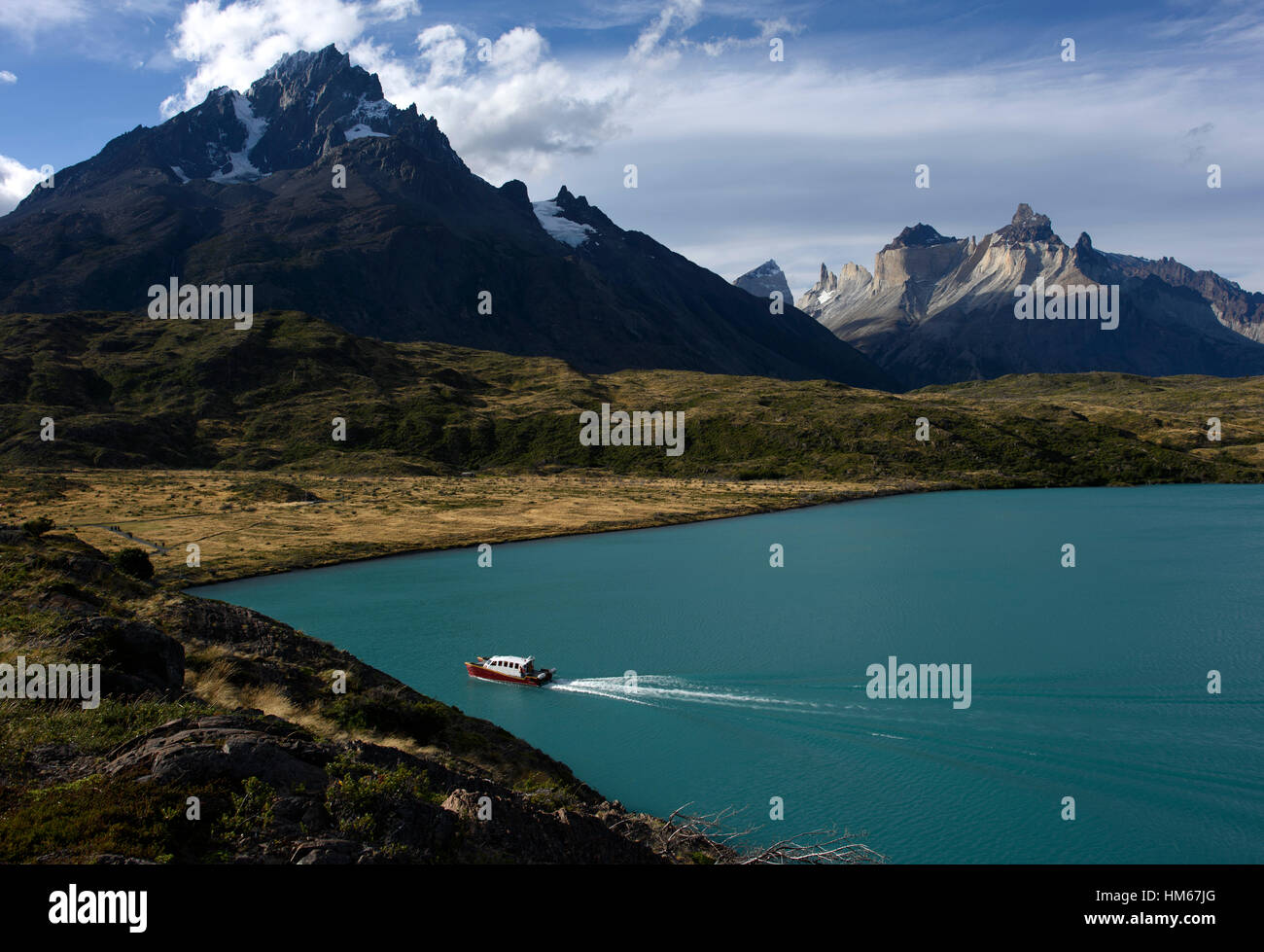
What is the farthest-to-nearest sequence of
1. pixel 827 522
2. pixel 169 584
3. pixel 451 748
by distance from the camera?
pixel 827 522 < pixel 169 584 < pixel 451 748

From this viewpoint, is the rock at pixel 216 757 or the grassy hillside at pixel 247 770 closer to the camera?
the grassy hillside at pixel 247 770

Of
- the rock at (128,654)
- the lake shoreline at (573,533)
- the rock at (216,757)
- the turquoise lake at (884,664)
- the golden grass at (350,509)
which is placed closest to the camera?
the rock at (216,757)

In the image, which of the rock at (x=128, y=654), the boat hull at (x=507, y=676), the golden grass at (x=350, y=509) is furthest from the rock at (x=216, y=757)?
the golden grass at (x=350, y=509)

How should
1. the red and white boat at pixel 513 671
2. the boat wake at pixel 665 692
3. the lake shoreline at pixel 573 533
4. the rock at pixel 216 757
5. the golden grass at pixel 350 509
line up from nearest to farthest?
the rock at pixel 216 757, the boat wake at pixel 665 692, the red and white boat at pixel 513 671, the lake shoreline at pixel 573 533, the golden grass at pixel 350 509

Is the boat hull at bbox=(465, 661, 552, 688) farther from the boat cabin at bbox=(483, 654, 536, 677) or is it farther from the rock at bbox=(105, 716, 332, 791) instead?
the rock at bbox=(105, 716, 332, 791)

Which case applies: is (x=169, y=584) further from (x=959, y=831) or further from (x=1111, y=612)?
(x=1111, y=612)

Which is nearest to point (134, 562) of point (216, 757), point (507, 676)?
point (507, 676)

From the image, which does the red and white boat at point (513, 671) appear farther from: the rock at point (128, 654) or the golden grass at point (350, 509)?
the golden grass at point (350, 509)
